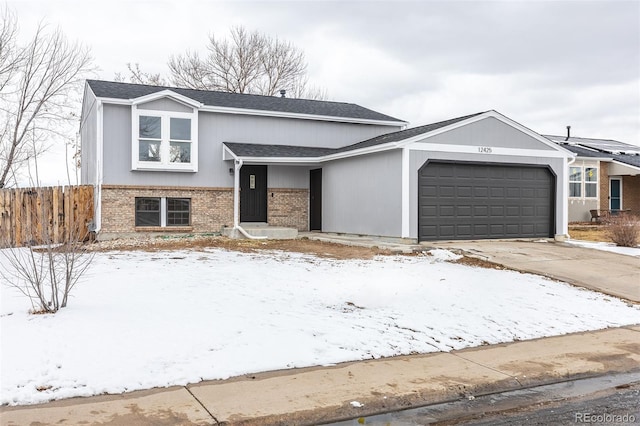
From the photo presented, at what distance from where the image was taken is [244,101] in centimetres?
2131

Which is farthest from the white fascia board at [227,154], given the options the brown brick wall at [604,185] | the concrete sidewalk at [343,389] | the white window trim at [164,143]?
the brown brick wall at [604,185]

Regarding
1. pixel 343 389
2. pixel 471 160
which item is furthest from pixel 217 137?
pixel 343 389

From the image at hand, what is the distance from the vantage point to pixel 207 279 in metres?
9.35

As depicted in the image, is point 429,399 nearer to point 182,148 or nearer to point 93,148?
point 182,148

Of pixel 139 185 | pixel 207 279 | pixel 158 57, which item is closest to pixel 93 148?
pixel 139 185

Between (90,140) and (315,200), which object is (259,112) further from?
(90,140)

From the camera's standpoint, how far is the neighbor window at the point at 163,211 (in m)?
18.2

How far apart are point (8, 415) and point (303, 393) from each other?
98.4 inches

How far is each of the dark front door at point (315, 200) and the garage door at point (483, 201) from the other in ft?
18.9

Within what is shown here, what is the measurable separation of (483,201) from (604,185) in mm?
Result: 13643

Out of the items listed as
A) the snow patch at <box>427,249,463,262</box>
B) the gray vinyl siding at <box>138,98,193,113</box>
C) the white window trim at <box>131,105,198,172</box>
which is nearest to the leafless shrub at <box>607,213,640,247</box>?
the snow patch at <box>427,249,463,262</box>

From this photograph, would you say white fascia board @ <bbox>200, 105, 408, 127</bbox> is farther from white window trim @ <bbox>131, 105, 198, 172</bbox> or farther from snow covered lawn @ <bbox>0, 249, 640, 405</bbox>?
snow covered lawn @ <bbox>0, 249, 640, 405</bbox>

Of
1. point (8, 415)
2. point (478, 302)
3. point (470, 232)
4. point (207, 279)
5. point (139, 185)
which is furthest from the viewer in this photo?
point (139, 185)

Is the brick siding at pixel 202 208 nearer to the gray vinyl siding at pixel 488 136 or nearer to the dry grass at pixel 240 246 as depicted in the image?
the dry grass at pixel 240 246
